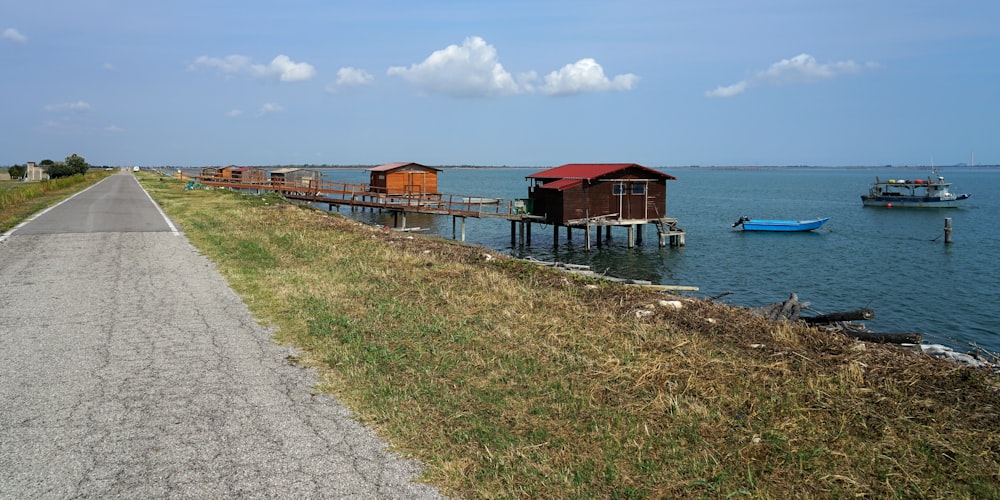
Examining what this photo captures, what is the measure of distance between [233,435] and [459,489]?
2319mm

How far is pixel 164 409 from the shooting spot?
21.6 feet

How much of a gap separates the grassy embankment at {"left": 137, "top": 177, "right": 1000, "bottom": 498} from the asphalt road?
0.48m

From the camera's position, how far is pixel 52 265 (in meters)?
15.3

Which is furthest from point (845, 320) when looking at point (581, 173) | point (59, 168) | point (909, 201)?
point (59, 168)

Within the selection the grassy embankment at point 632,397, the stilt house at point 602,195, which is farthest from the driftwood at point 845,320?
the stilt house at point 602,195

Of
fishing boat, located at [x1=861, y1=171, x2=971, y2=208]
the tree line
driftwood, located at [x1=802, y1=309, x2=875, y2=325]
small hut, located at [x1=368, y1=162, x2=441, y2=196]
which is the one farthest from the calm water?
the tree line

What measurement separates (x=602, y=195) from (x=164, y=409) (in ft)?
116

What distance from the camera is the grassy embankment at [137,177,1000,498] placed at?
17.2 feet

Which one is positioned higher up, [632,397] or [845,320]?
[632,397]

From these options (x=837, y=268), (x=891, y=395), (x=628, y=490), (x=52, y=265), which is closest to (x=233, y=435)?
(x=628, y=490)

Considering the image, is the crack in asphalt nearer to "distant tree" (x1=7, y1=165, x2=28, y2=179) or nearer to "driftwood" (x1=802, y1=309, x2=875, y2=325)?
"driftwood" (x1=802, y1=309, x2=875, y2=325)

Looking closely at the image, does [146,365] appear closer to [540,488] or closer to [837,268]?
[540,488]

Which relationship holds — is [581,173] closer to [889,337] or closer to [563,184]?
[563,184]

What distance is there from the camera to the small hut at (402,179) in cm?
5659
